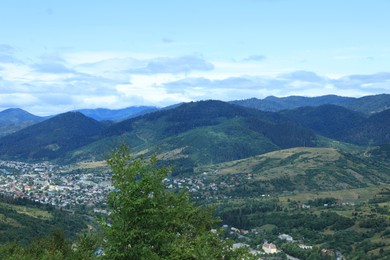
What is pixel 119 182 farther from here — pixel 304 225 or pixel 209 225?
pixel 304 225

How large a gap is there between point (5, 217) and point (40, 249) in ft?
274

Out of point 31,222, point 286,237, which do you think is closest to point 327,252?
point 286,237

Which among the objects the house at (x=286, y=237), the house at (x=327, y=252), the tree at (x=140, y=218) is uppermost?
the tree at (x=140, y=218)

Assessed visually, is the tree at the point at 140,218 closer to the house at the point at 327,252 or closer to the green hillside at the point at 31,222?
the green hillside at the point at 31,222

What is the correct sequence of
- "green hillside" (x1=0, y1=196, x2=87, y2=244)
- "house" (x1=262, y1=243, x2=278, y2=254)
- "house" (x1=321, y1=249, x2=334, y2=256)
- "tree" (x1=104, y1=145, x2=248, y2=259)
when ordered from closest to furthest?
"tree" (x1=104, y1=145, x2=248, y2=259)
"green hillside" (x1=0, y1=196, x2=87, y2=244)
"house" (x1=321, y1=249, x2=334, y2=256)
"house" (x1=262, y1=243, x2=278, y2=254)

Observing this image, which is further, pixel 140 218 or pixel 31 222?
pixel 31 222

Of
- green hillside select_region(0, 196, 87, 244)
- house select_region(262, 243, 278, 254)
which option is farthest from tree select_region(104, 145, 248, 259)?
house select_region(262, 243, 278, 254)

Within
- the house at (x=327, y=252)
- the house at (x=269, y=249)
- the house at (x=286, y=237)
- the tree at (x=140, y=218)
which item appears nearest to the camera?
the tree at (x=140, y=218)

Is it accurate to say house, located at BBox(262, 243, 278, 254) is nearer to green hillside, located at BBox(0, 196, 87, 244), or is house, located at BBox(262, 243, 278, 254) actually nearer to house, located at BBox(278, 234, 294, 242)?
house, located at BBox(278, 234, 294, 242)

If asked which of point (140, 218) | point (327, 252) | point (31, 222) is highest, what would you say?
point (140, 218)

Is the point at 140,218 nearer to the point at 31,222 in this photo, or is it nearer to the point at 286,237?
the point at 31,222

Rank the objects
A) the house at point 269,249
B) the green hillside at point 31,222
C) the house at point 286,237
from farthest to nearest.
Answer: the house at point 286,237
the house at point 269,249
the green hillside at point 31,222

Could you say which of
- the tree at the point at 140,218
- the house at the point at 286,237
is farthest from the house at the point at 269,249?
the tree at the point at 140,218

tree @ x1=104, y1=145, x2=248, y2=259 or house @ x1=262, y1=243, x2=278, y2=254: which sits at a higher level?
tree @ x1=104, y1=145, x2=248, y2=259
